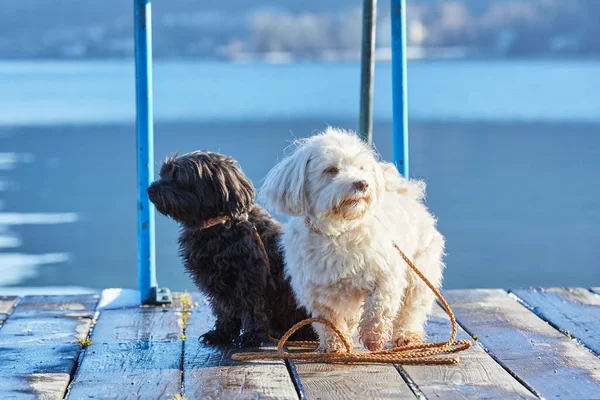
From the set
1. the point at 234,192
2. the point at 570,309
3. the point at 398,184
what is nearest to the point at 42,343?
the point at 234,192

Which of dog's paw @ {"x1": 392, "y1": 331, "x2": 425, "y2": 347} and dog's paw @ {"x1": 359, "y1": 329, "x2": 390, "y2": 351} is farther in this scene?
dog's paw @ {"x1": 392, "y1": 331, "x2": 425, "y2": 347}

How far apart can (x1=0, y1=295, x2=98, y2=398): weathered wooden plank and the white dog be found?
41.8 inches

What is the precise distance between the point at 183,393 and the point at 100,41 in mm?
32898

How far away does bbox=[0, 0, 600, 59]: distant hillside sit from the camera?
118 feet

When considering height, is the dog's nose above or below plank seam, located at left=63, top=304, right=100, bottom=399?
above

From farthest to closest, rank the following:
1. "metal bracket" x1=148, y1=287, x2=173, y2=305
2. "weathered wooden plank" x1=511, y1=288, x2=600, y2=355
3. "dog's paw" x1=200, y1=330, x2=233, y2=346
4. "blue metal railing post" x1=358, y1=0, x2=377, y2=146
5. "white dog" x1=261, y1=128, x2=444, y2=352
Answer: "blue metal railing post" x1=358, y1=0, x2=377, y2=146, "metal bracket" x1=148, y1=287, x2=173, y2=305, "weathered wooden plank" x1=511, y1=288, x2=600, y2=355, "dog's paw" x1=200, y1=330, x2=233, y2=346, "white dog" x1=261, y1=128, x2=444, y2=352

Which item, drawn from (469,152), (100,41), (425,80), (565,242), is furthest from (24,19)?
(565,242)

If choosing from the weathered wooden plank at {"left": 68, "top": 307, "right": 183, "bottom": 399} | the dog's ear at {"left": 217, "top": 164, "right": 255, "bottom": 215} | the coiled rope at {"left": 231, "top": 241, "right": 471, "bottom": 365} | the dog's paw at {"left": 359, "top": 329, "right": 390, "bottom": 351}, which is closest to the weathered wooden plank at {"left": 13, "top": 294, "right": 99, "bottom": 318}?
the weathered wooden plank at {"left": 68, "top": 307, "right": 183, "bottom": 399}

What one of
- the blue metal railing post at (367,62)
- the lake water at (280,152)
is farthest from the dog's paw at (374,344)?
the lake water at (280,152)

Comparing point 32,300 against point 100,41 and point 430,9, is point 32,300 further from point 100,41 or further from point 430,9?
point 430,9

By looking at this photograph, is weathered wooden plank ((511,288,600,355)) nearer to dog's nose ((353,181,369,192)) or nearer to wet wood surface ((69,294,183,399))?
dog's nose ((353,181,369,192))

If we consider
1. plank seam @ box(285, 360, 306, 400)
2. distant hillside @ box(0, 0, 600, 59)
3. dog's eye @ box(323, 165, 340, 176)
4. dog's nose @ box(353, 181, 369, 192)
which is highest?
distant hillside @ box(0, 0, 600, 59)

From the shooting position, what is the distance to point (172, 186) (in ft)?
13.9

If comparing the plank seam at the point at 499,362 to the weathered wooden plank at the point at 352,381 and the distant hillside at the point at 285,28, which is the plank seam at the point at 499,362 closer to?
the weathered wooden plank at the point at 352,381
